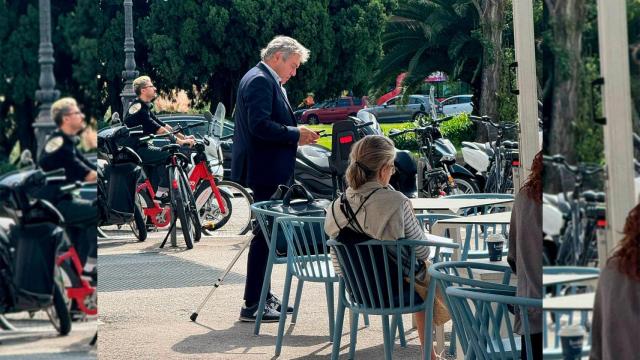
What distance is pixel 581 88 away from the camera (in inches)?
70.8

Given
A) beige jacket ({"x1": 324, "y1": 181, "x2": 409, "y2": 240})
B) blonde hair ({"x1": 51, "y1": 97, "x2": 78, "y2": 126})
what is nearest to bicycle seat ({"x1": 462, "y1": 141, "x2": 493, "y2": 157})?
beige jacket ({"x1": 324, "y1": 181, "x2": 409, "y2": 240})

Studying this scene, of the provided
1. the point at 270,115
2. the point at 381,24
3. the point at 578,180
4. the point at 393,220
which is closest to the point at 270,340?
the point at 270,115

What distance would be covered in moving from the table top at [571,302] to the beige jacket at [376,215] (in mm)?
2669

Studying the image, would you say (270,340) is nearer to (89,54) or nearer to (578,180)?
(89,54)

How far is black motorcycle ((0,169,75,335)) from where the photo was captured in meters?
2.08

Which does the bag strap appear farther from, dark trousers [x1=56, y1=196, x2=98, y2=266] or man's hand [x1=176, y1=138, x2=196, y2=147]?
man's hand [x1=176, y1=138, x2=196, y2=147]

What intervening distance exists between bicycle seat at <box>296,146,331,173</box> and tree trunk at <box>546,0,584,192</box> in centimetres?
1001

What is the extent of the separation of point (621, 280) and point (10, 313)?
41.2 inches

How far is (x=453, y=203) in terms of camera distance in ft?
20.0

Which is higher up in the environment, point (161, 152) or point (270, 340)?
point (161, 152)

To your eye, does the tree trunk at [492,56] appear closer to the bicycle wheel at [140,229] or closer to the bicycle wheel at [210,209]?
the bicycle wheel at [210,209]

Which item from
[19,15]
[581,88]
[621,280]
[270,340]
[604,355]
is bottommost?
[270,340]

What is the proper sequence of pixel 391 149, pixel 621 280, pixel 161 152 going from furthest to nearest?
pixel 161 152, pixel 391 149, pixel 621 280

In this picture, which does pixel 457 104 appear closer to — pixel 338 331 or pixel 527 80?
pixel 338 331
